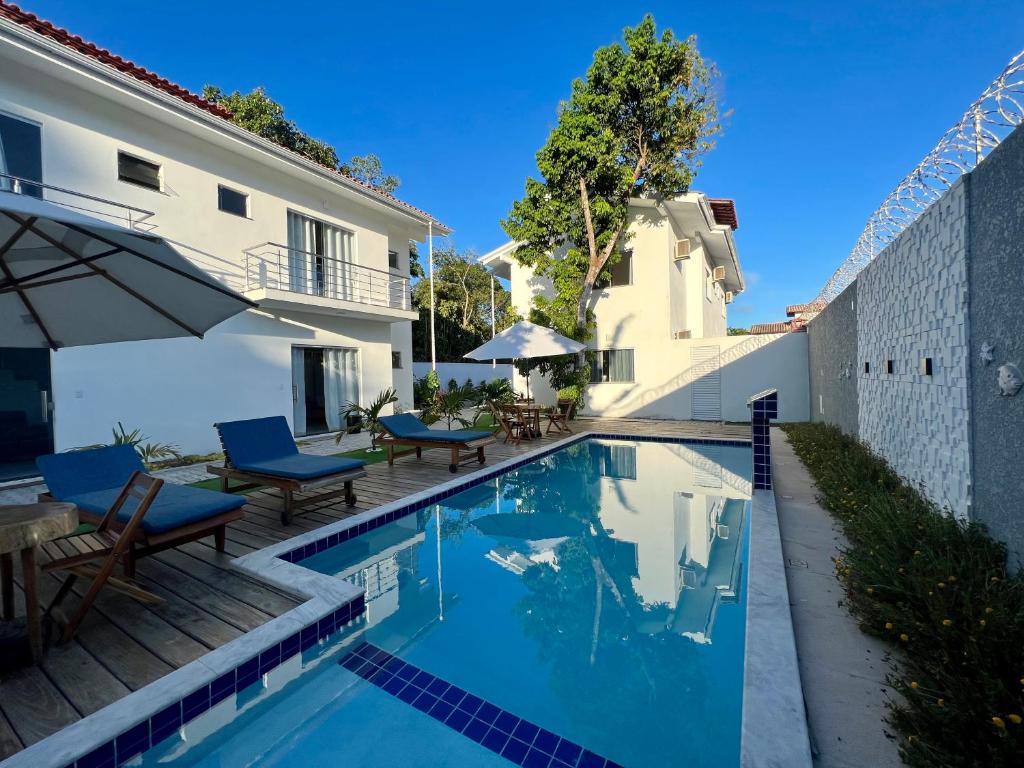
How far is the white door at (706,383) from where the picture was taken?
15.5 m

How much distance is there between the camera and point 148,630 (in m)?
3.15

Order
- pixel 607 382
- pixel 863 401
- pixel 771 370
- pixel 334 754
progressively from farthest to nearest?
1. pixel 607 382
2. pixel 771 370
3. pixel 863 401
4. pixel 334 754

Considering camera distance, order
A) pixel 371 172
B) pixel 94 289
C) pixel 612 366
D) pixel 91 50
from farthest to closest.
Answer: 1. pixel 371 172
2. pixel 612 366
3. pixel 91 50
4. pixel 94 289

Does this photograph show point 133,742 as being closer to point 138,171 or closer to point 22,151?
point 22,151

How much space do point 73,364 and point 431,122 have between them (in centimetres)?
1748

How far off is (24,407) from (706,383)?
53.9 ft

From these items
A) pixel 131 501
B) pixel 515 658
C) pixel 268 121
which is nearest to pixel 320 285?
pixel 131 501

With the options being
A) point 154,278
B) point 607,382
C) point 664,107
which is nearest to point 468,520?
point 154,278

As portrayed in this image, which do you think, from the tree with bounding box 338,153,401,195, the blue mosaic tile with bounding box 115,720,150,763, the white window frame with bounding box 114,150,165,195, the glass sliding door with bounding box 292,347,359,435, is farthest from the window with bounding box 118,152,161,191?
the tree with bounding box 338,153,401,195

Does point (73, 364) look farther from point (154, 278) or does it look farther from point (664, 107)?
point (664, 107)

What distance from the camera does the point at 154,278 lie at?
391cm

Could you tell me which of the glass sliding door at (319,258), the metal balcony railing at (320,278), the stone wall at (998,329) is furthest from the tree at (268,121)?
the stone wall at (998,329)

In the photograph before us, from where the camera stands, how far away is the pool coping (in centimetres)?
215

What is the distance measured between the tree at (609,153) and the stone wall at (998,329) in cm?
1156
